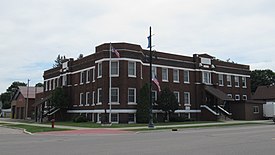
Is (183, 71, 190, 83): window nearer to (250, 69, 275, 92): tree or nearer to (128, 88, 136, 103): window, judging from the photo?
(128, 88, 136, 103): window

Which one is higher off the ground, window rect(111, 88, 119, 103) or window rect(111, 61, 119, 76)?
window rect(111, 61, 119, 76)

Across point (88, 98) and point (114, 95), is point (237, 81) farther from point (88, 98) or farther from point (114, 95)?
point (88, 98)

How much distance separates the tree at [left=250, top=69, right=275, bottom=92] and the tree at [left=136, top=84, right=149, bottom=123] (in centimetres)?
5246

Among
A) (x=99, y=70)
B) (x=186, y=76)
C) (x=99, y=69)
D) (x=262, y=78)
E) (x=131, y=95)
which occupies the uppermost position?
(x=262, y=78)

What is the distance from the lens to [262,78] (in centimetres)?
8250

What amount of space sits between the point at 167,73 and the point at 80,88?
12.9 meters

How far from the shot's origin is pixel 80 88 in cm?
4669

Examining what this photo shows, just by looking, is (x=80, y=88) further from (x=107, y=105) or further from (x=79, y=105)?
(x=107, y=105)

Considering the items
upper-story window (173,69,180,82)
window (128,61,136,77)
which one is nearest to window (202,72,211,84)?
upper-story window (173,69,180,82)

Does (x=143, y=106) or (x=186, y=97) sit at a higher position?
(x=186, y=97)

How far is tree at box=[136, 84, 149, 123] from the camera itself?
3812 cm

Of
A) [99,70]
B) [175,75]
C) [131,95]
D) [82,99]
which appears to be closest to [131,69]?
[131,95]

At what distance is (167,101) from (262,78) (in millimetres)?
50608

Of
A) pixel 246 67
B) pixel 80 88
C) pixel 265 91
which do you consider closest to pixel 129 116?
pixel 80 88
